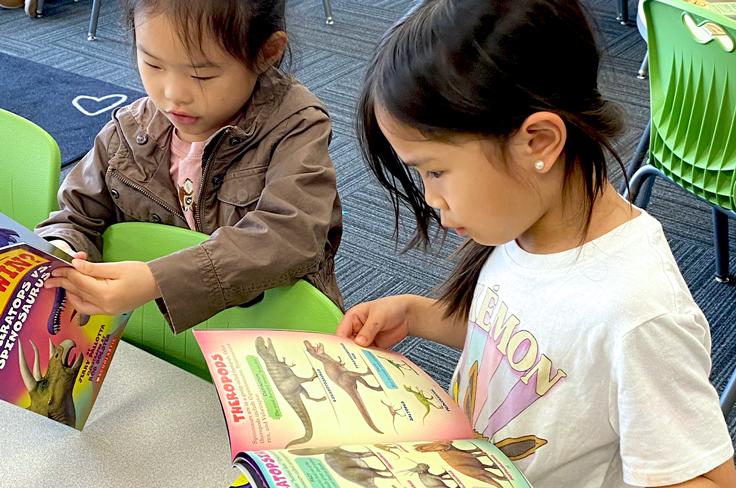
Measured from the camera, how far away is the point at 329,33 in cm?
341

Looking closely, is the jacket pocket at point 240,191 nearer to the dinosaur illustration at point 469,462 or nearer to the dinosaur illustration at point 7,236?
the dinosaur illustration at point 7,236

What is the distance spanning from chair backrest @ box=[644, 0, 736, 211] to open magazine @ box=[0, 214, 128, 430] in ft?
3.45

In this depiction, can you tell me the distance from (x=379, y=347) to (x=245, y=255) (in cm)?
18

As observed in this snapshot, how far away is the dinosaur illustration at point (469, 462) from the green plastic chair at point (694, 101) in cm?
94

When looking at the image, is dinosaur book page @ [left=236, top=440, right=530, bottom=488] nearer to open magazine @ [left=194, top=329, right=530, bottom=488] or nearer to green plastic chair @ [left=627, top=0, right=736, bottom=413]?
open magazine @ [left=194, top=329, right=530, bottom=488]

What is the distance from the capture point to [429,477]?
58cm

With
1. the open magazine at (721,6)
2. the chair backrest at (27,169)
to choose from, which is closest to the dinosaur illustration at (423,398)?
the chair backrest at (27,169)

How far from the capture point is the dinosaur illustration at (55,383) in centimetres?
75

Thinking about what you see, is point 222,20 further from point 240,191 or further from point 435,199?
point 435,199

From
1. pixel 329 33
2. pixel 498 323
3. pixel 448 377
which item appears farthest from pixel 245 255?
pixel 329 33

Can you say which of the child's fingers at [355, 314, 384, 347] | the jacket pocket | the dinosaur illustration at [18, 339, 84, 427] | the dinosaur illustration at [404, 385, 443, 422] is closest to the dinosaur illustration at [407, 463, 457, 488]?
the dinosaur illustration at [404, 385, 443, 422]

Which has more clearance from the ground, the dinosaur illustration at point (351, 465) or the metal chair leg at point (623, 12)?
the dinosaur illustration at point (351, 465)

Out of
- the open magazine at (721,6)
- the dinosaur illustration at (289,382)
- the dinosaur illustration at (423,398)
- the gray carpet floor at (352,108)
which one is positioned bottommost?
the gray carpet floor at (352,108)

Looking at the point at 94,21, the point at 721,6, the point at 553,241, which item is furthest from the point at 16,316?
the point at 94,21
